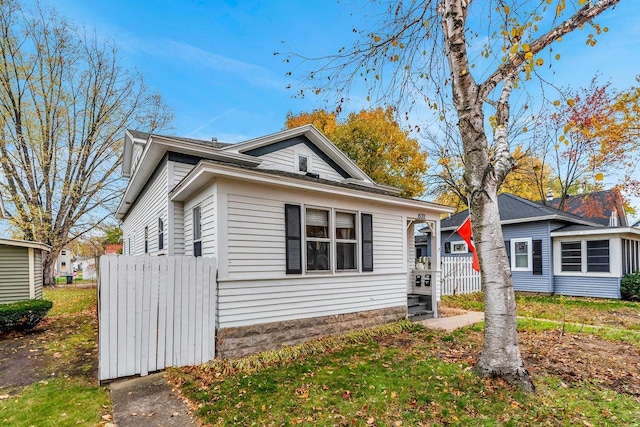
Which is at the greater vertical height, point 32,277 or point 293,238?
point 293,238

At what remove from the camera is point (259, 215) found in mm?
5859

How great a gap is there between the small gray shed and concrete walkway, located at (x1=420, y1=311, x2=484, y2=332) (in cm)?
1168

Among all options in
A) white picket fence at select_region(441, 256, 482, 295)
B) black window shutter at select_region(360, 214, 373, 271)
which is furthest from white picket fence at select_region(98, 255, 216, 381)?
white picket fence at select_region(441, 256, 482, 295)

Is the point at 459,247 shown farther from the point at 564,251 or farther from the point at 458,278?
the point at 564,251

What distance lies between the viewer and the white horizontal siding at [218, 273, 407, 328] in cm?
544

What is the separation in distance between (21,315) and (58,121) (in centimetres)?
1460

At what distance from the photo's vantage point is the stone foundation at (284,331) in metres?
5.33

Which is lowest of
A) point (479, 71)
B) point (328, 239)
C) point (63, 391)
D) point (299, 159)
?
point (63, 391)

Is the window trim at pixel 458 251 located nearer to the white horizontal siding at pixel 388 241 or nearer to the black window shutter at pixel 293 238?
the white horizontal siding at pixel 388 241

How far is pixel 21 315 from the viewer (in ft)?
24.6

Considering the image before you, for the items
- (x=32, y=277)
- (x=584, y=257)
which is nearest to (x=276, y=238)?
(x=32, y=277)

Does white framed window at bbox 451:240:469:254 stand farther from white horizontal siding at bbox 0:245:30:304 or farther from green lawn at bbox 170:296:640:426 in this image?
white horizontal siding at bbox 0:245:30:304

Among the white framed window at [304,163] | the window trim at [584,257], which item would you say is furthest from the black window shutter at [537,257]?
the white framed window at [304,163]

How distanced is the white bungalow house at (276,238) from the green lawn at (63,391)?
5.99ft
